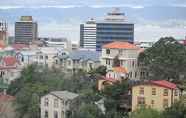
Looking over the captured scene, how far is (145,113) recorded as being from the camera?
17.3 meters

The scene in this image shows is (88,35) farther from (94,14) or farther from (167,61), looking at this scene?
(167,61)

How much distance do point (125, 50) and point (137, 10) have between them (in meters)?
41.4

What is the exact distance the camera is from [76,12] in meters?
74.8

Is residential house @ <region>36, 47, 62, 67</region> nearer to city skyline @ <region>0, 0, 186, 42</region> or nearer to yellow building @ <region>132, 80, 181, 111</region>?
yellow building @ <region>132, 80, 181, 111</region>

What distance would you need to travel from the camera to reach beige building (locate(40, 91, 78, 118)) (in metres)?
20.6

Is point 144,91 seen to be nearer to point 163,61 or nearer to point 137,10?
point 163,61

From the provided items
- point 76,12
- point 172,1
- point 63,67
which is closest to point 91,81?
point 63,67

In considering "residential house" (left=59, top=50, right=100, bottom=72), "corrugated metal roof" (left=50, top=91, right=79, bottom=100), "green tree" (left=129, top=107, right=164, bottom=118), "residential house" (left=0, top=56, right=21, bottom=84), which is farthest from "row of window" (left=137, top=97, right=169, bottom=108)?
"residential house" (left=0, top=56, right=21, bottom=84)

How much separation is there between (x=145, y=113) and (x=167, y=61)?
18.3 feet

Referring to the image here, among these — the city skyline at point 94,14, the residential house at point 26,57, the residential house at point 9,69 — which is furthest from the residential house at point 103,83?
the city skyline at point 94,14

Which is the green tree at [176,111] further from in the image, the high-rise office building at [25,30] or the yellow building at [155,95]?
the high-rise office building at [25,30]

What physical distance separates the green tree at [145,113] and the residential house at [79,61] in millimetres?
11401

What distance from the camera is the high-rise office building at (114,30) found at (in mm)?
47312

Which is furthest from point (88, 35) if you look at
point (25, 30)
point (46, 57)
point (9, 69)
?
point (9, 69)
